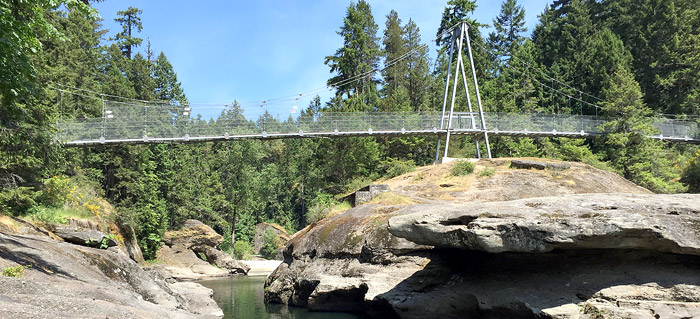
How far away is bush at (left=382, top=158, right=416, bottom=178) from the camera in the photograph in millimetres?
30028

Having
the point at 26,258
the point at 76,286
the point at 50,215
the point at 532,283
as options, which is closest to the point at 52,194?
the point at 50,215

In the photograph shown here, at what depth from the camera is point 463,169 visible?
2019 centimetres

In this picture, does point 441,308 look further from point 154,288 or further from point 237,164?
point 237,164

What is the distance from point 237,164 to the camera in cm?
4622

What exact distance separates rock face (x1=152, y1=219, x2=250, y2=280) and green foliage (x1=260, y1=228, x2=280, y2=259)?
972 centimetres

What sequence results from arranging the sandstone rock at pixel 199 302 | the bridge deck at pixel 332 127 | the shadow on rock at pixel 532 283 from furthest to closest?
1. the bridge deck at pixel 332 127
2. the sandstone rock at pixel 199 302
3. the shadow on rock at pixel 532 283

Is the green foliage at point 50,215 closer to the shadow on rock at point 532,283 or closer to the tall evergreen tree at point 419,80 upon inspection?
the shadow on rock at point 532,283

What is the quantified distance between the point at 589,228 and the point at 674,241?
131 centimetres

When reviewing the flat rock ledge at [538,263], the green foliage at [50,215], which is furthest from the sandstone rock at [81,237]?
the flat rock ledge at [538,263]

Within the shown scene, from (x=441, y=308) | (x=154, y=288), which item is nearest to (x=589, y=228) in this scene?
(x=441, y=308)

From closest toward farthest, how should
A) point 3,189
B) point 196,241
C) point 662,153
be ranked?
point 3,189
point 662,153
point 196,241

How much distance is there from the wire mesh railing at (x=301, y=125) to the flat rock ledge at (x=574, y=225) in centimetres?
1817

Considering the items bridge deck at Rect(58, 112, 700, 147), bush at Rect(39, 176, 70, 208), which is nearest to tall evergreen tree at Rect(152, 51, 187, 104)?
bridge deck at Rect(58, 112, 700, 147)

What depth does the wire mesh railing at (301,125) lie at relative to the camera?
26531 millimetres
